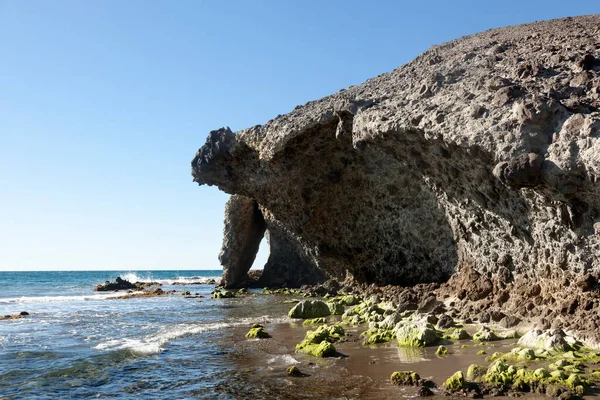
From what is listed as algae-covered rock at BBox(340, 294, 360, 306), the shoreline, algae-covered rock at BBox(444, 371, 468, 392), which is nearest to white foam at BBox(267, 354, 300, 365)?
the shoreline

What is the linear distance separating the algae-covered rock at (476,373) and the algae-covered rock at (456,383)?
390 mm

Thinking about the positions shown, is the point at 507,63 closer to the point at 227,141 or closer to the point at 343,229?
the point at 343,229

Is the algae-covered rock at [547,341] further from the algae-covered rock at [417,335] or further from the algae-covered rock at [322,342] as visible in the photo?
the algae-covered rock at [322,342]

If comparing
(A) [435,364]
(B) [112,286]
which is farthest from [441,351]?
(B) [112,286]

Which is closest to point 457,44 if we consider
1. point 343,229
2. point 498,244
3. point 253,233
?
point 343,229

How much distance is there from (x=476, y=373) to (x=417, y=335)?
3.40 m

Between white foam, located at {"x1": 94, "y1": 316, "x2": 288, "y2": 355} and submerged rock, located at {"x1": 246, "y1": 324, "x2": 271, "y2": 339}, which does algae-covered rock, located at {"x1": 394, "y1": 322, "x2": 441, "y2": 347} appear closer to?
submerged rock, located at {"x1": 246, "y1": 324, "x2": 271, "y2": 339}

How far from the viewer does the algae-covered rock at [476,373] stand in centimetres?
841

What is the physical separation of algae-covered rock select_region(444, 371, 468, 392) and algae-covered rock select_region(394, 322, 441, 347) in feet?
11.7

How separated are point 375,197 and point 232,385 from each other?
567 inches

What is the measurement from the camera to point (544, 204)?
11.5m

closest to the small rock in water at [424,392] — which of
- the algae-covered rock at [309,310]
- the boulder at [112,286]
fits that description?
the algae-covered rock at [309,310]

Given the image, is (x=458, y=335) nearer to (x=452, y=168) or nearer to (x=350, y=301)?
(x=452, y=168)

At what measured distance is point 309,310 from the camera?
19.9 metres
